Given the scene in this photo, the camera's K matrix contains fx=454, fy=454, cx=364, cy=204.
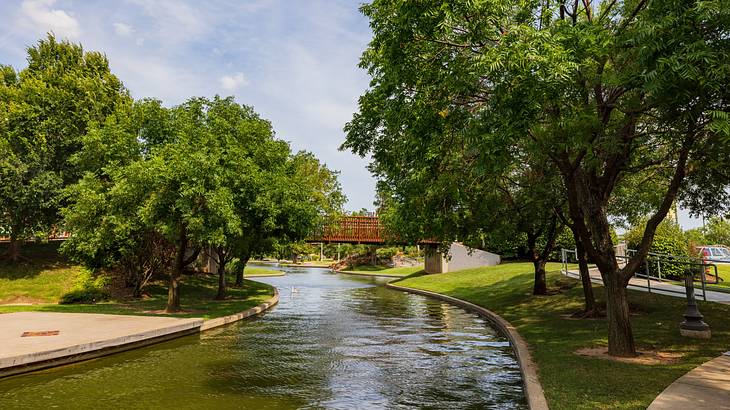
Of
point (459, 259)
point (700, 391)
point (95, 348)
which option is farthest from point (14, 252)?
point (459, 259)

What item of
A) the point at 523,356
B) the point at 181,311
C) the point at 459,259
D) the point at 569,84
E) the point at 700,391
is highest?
the point at 569,84

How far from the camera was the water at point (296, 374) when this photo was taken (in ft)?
31.2

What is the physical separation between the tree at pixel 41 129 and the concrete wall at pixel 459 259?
106 ft

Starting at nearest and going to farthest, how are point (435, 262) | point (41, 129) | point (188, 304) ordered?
point (188, 304), point (41, 129), point (435, 262)

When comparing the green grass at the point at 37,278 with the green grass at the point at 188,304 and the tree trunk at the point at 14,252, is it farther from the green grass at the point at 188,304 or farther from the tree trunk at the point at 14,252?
the green grass at the point at 188,304

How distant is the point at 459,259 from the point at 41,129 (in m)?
38.7

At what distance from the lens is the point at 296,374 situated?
11797 millimetres

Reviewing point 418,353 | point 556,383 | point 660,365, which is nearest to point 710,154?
point 660,365

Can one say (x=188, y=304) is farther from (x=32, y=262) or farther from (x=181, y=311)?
(x=32, y=262)

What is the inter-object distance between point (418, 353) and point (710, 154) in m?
9.51

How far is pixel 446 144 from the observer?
13.3 meters

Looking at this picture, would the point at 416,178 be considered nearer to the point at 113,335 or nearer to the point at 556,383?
the point at 556,383

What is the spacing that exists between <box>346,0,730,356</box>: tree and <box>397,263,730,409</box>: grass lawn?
5.02ft

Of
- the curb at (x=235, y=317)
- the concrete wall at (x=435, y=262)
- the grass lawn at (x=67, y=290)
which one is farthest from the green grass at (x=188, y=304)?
the concrete wall at (x=435, y=262)
